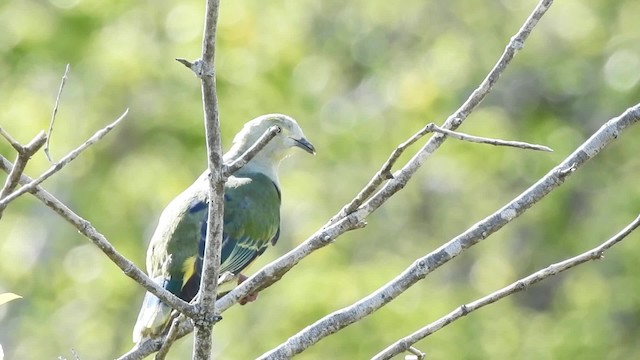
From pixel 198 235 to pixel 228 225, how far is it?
0.49m

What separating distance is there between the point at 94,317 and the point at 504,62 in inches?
374

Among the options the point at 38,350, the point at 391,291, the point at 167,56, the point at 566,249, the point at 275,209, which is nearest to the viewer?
the point at 391,291

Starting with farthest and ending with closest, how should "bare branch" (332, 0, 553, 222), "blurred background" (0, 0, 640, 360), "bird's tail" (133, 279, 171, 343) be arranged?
"blurred background" (0, 0, 640, 360) → "bird's tail" (133, 279, 171, 343) → "bare branch" (332, 0, 553, 222)

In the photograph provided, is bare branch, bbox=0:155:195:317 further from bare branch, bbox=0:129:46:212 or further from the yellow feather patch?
the yellow feather patch

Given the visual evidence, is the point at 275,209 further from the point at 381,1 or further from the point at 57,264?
the point at 381,1

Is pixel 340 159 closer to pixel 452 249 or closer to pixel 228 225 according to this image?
pixel 228 225

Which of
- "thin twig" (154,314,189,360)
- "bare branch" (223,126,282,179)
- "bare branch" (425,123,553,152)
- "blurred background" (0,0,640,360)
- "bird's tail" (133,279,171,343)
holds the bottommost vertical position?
"thin twig" (154,314,189,360)

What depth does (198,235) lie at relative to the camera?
17.5ft

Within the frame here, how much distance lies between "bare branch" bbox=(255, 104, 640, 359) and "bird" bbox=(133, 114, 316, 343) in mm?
1545

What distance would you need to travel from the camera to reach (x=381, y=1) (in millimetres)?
14516

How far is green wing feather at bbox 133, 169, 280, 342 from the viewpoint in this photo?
5.11 metres

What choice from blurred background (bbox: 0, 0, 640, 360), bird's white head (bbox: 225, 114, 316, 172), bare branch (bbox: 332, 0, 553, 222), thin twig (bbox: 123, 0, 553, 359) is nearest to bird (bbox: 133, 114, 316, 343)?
bird's white head (bbox: 225, 114, 316, 172)

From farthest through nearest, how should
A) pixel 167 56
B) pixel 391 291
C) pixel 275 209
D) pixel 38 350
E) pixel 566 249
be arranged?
pixel 566 249
pixel 167 56
pixel 38 350
pixel 275 209
pixel 391 291

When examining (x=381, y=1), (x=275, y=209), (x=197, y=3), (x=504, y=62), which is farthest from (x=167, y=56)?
(x=504, y=62)
